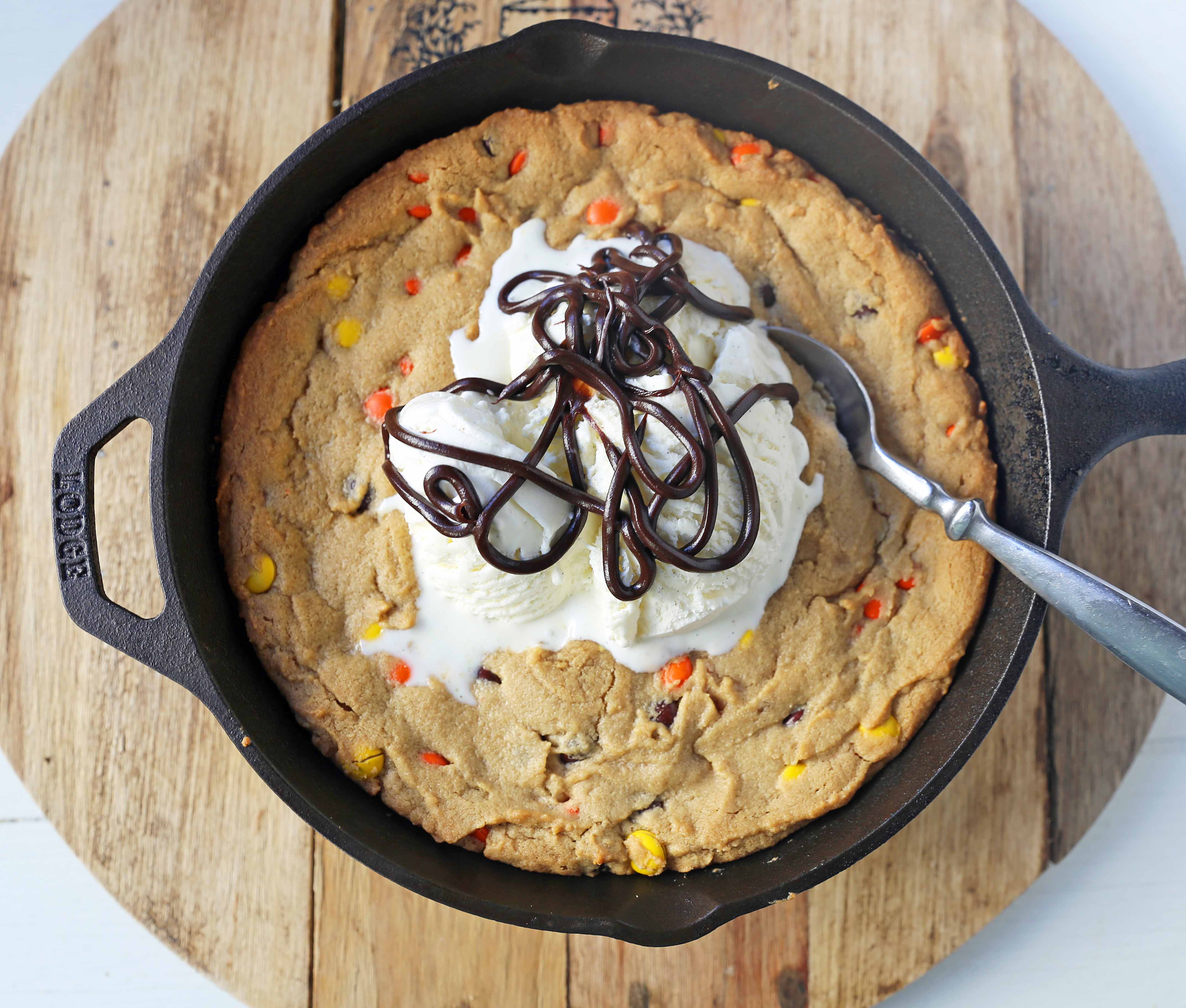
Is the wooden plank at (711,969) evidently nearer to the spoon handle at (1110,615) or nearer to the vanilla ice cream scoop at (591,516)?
the vanilla ice cream scoop at (591,516)

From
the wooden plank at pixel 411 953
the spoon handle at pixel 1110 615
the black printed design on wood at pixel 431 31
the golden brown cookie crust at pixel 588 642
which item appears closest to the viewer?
the spoon handle at pixel 1110 615

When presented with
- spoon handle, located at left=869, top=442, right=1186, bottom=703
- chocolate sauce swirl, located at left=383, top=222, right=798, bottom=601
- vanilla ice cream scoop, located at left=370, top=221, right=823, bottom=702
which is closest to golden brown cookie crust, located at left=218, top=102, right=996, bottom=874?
vanilla ice cream scoop, located at left=370, top=221, right=823, bottom=702

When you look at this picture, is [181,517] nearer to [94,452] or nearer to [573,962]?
[94,452]

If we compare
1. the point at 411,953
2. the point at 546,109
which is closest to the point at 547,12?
the point at 546,109

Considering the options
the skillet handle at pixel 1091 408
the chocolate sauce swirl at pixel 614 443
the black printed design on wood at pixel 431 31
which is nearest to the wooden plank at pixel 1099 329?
the skillet handle at pixel 1091 408

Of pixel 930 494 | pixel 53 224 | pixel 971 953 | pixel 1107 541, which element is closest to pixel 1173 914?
pixel 971 953

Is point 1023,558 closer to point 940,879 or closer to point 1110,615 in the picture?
point 1110,615

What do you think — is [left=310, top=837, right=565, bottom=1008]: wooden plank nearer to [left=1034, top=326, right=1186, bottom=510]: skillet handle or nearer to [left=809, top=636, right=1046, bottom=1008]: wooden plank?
[left=809, top=636, right=1046, bottom=1008]: wooden plank
